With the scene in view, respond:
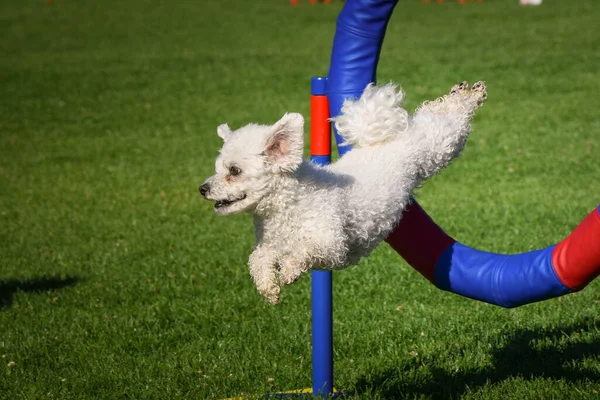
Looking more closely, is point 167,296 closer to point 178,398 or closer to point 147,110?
point 178,398

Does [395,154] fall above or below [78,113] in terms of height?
above

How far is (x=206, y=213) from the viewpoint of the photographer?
8.91 meters

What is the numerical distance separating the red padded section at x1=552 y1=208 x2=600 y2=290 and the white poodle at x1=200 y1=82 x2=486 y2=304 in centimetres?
69

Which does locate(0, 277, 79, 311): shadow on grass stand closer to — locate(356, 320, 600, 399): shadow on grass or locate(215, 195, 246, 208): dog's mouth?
locate(356, 320, 600, 399): shadow on grass

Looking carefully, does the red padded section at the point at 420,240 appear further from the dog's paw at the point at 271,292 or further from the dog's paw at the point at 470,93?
the dog's paw at the point at 271,292

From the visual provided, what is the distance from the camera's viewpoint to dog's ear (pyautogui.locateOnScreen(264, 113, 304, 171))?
3463 mm

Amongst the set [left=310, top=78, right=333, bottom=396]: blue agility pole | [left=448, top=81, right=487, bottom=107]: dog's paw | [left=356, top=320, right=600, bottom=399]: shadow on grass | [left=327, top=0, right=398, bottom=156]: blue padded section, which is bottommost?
[left=356, top=320, right=600, bottom=399]: shadow on grass

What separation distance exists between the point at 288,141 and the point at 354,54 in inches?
40.1

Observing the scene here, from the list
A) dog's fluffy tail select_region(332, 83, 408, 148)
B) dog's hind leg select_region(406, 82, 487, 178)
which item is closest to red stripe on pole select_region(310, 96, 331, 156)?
dog's fluffy tail select_region(332, 83, 408, 148)

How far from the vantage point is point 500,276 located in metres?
4.04

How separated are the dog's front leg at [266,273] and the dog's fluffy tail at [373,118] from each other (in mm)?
719

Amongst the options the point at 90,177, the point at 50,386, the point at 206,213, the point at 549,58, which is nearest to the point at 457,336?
the point at 50,386

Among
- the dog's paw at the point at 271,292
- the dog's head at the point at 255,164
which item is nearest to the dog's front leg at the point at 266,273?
the dog's paw at the point at 271,292

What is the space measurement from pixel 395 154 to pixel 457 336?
6.84 ft
